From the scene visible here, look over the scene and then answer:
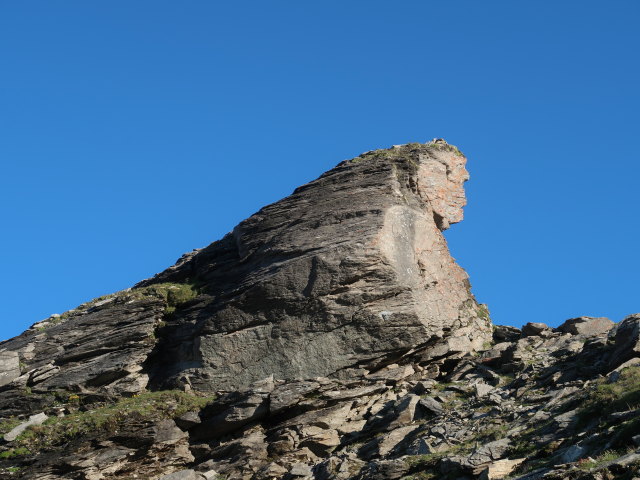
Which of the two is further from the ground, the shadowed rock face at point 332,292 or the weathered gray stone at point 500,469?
the shadowed rock face at point 332,292

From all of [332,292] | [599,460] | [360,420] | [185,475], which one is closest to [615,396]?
[599,460]

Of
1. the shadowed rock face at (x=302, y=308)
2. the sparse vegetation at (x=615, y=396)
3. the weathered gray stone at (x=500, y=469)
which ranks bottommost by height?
the weathered gray stone at (x=500, y=469)

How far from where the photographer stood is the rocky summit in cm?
3020

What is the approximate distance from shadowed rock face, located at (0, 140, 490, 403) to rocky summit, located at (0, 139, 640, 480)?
78mm

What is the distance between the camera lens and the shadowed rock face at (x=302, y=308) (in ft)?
117

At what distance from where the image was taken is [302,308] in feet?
118

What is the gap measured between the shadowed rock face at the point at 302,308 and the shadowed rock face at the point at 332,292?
2.1 inches

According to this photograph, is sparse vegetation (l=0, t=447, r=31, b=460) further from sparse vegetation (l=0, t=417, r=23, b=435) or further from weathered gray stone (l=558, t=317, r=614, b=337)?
weathered gray stone (l=558, t=317, r=614, b=337)

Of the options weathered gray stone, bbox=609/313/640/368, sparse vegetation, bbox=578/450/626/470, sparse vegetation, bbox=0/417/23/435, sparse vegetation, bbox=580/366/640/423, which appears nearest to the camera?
sparse vegetation, bbox=578/450/626/470

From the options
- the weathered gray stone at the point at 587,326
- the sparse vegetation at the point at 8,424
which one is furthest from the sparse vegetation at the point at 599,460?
the sparse vegetation at the point at 8,424

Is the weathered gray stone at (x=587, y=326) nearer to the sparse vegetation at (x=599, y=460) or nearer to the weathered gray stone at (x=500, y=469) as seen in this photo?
the weathered gray stone at (x=500, y=469)

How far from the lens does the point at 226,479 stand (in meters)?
30.7

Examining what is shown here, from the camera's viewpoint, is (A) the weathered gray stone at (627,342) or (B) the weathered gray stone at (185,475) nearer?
(A) the weathered gray stone at (627,342)

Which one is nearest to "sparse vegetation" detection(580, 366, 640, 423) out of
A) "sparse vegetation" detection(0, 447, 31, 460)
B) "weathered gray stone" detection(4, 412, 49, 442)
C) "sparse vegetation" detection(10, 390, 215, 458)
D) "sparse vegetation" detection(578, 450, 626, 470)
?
"sparse vegetation" detection(578, 450, 626, 470)
